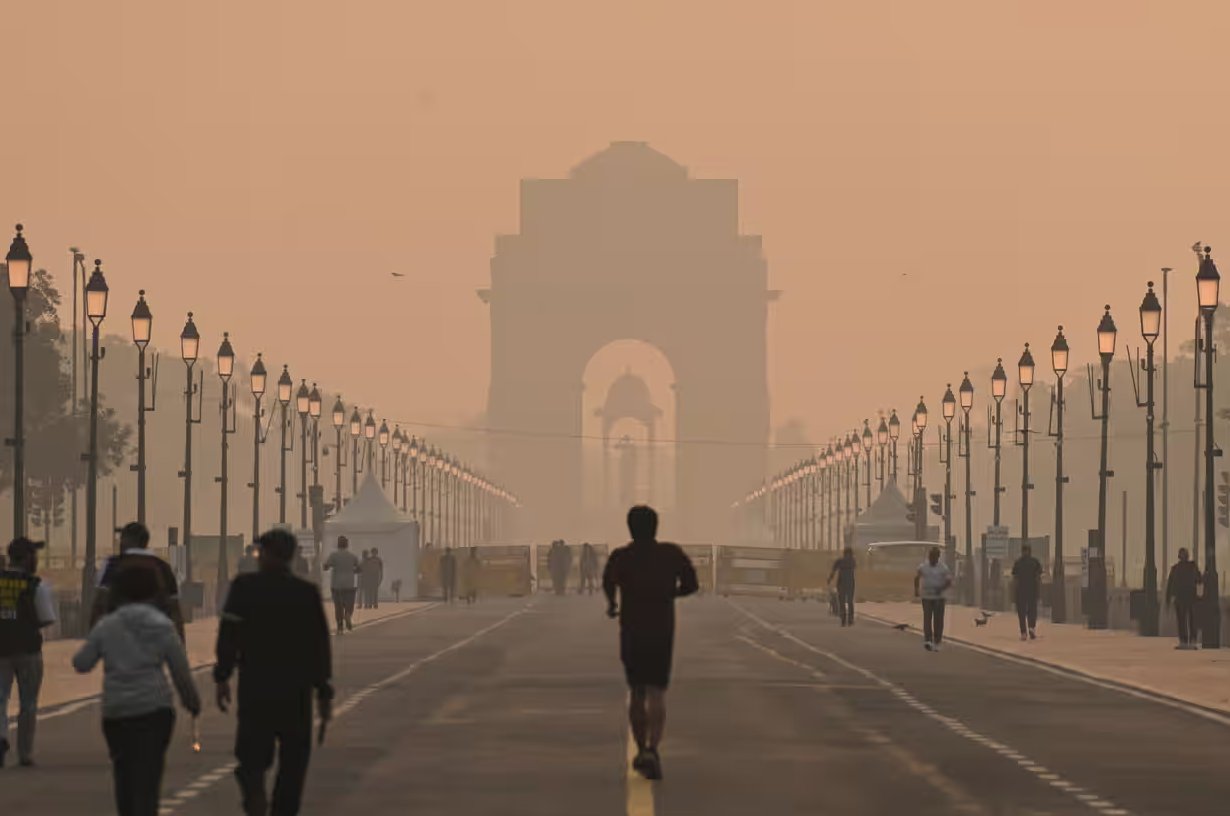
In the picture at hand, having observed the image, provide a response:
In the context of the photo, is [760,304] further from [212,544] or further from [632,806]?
[632,806]

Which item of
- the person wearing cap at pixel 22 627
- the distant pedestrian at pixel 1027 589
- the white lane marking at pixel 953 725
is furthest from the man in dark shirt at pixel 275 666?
the distant pedestrian at pixel 1027 589

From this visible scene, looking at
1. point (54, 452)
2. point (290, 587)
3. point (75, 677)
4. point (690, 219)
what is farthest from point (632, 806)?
point (690, 219)

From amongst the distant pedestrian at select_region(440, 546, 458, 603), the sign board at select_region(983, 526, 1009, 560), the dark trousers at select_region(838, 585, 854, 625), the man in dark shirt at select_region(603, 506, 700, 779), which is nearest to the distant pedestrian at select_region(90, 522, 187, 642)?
the man in dark shirt at select_region(603, 506, 700, 779)

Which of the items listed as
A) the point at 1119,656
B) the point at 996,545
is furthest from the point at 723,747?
the point at 996,545

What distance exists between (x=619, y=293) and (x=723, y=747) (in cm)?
17345

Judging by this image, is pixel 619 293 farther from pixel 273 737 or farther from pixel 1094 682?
pixel 273 737

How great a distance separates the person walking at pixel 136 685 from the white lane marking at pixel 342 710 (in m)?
3.80

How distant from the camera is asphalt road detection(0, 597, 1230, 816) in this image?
18.3 meters

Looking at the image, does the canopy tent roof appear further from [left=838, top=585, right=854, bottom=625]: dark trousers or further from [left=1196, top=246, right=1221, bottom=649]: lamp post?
[left=1196, top=246, right=1221, bottom=649]: lamp post

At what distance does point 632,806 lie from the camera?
58.8 ft

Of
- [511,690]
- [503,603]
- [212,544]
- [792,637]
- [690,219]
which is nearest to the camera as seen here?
[511,690]

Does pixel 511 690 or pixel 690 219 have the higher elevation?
pixel 690 219

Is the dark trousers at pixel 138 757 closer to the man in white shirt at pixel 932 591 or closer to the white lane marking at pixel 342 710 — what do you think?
the white lane marking at pixel 342 710

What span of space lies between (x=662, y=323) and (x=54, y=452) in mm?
100305
